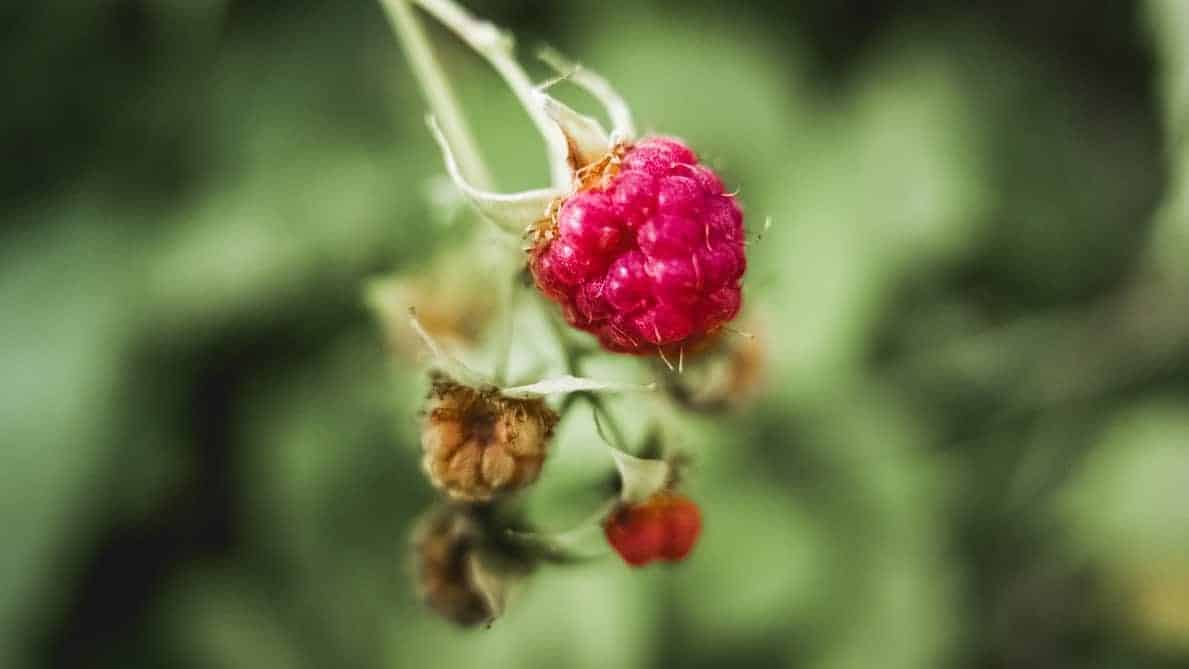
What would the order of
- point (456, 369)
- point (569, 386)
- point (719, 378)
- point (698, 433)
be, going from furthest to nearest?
1. point (698, 433)
2. point (719, 378)
3. point (456, 369)
4. point (569, 386)

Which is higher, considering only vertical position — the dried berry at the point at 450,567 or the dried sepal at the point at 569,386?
the dried sepal at the point at 569,386

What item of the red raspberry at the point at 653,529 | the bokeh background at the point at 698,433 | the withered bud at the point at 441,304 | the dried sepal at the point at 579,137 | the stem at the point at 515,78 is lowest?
the bokeh background at the point at 698,433

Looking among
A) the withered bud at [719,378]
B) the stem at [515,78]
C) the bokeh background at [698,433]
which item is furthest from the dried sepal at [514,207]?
the bokeh background at [698,433]

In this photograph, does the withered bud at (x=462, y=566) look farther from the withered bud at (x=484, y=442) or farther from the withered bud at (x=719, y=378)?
the withered bud at (x=719, y=378)

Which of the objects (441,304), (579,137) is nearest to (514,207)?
(579,137)

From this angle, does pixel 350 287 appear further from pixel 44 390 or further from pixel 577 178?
pixel 577 178

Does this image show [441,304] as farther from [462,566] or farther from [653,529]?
[653,529]

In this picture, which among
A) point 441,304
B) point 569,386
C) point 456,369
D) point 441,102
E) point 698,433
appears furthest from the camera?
point 698,433
